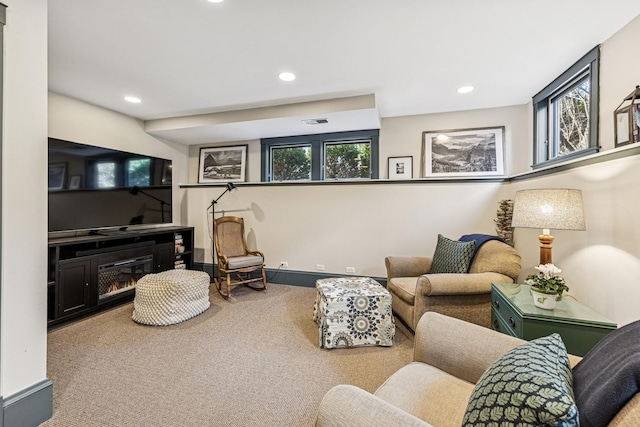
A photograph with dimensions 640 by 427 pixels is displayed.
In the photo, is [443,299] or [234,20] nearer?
[234,20]

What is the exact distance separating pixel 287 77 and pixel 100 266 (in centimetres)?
269

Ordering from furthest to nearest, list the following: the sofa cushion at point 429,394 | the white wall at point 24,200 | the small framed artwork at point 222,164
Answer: the small framed artwork at point 222,164 < the white wall at point 24,200 < the sofa cushion at point 429,394

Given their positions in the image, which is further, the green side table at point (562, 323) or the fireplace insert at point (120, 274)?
the fireplace insert at point (120, 274)

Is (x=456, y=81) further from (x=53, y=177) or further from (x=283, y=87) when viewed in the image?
(x=53, y=177)

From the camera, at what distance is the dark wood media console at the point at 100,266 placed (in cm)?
249

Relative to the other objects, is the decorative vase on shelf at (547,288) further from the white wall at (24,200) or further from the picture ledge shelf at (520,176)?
the white wall at (24,200)

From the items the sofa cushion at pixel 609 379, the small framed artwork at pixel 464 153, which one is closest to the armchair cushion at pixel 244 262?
the small framed artwork at pixel 464 153

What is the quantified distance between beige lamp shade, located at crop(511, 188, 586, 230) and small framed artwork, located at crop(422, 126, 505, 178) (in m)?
1.65

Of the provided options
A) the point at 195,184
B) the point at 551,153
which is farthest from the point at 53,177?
the point at 551,153

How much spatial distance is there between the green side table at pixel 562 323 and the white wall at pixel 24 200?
8.55 ft

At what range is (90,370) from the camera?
1873 millimetres

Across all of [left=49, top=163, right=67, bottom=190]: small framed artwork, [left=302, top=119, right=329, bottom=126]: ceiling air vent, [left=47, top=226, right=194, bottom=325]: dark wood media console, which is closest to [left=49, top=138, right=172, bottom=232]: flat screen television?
[left=49, top=163, right=67, bottom=190]: small framed artwork

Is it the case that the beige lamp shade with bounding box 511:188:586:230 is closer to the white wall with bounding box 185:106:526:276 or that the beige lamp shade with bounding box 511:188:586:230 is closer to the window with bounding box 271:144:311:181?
the white wall with bounding box 185:106:526:276

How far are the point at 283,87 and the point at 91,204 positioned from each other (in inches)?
95.9
